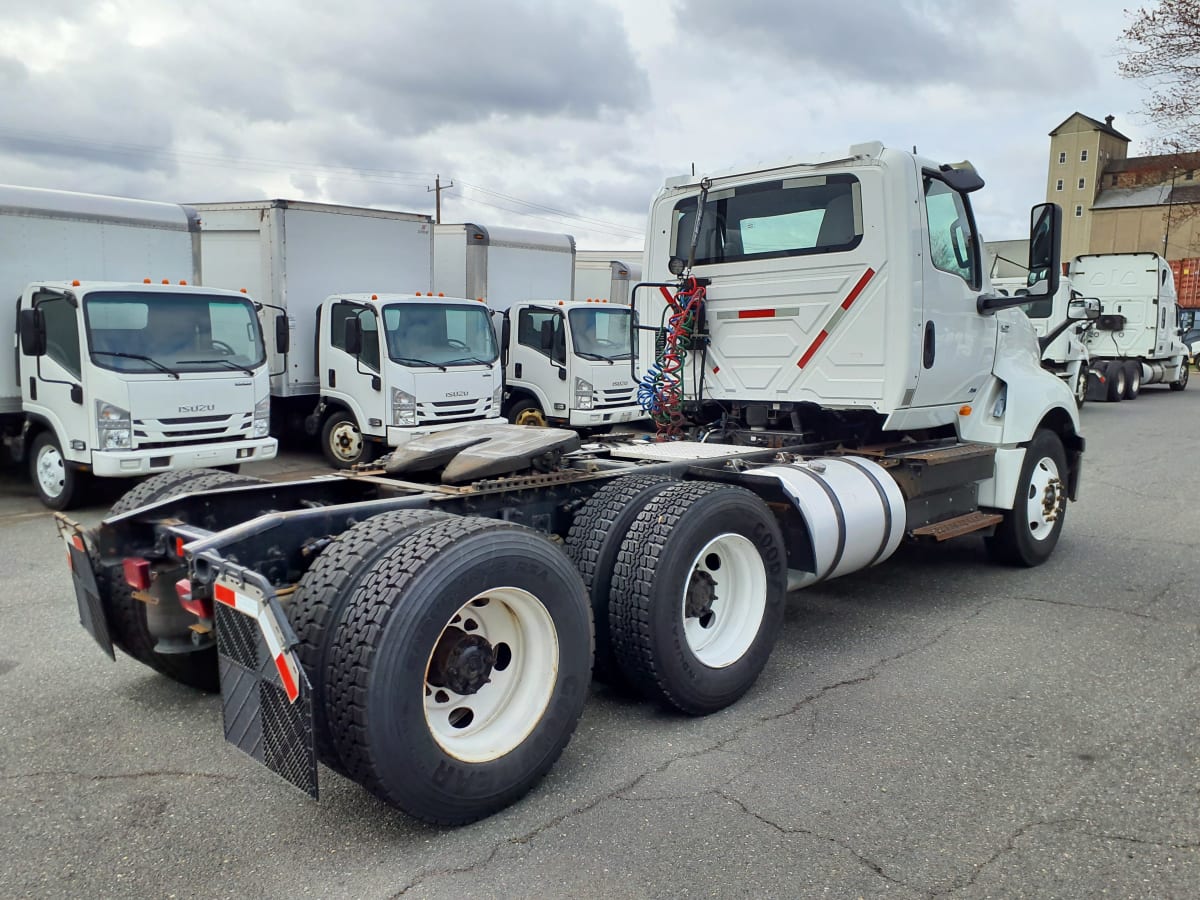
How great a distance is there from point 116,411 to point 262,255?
12.3 feet

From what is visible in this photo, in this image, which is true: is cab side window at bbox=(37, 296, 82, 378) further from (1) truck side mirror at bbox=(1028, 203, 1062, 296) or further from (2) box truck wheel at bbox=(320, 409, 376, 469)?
(1) truck side mirror at bbox=(1028, 203, 1062, 296)

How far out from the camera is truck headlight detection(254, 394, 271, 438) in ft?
31.5

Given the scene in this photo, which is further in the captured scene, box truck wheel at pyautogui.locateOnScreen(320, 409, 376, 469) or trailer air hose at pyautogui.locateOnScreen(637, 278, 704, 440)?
box truck wheel at pyautogui.locateOnScreen(320, 409, 376, 469)

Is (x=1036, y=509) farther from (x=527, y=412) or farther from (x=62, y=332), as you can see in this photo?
(x=62, y=332)

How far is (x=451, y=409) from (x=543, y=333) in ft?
7.64

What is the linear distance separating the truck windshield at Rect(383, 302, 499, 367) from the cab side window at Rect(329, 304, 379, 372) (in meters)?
0.17

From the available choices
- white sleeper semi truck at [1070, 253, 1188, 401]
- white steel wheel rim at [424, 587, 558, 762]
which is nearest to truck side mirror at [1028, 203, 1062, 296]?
white steel wheel rim at [424, 587, 558, 762]

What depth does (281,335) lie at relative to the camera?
1112cm

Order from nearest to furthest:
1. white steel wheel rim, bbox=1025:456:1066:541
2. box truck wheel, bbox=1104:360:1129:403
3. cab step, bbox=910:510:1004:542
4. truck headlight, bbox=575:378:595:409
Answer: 1. cab step, bbox=910:510:1004:542
2. white steel wheel rim, bbox=1025:456:1066:541
3. truck headlight, bbox=575:378:595:409
4. box truck wheel, bbox=1104:360:1129:403

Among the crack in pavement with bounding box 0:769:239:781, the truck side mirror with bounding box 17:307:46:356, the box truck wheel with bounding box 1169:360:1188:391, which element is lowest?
the crack in pavement with bounding box 0:769:239:781

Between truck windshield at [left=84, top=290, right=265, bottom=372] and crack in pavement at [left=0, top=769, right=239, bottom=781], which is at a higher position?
truck windshield at [left=84, top=290, right=265, bottom=372]

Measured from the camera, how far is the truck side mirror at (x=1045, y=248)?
584cm

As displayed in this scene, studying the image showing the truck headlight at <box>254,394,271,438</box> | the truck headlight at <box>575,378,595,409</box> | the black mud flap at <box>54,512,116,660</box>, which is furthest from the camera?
the truck headlight at <box>575,378,595,409</box>

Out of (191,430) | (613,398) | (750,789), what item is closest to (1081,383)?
(613,398)
